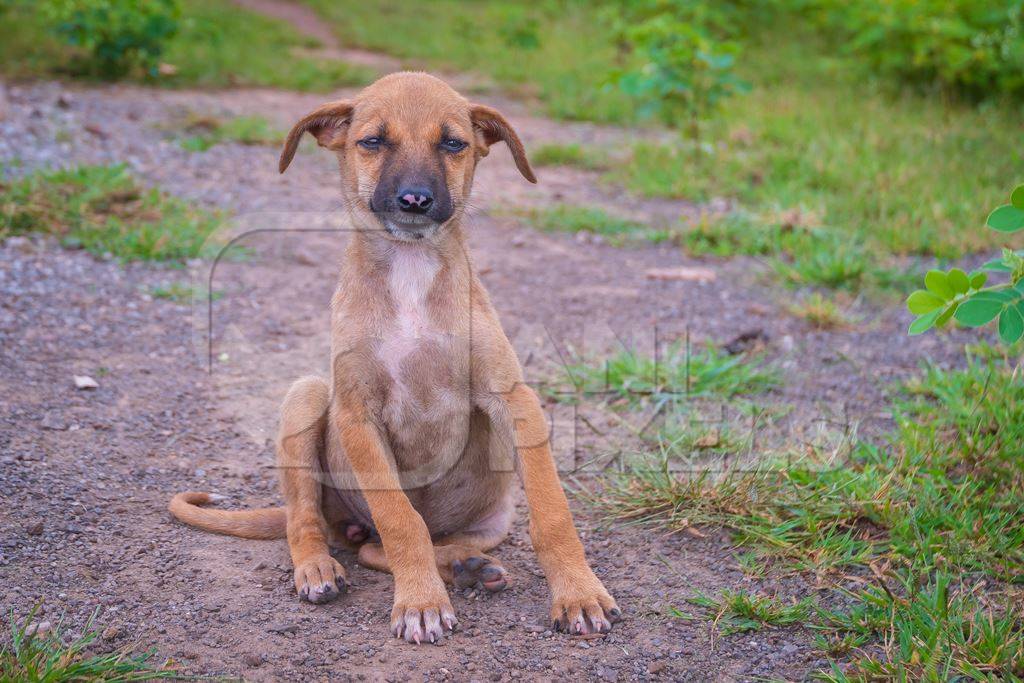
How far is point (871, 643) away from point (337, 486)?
1932 millimetres

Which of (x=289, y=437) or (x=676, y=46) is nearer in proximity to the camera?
(x=289, y=437)

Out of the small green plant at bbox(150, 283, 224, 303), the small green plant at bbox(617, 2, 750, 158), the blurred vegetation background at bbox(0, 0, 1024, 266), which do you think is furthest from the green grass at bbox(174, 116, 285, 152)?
the small green plant at bbox(617, 2, 750, 158)

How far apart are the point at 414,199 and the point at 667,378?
218cm

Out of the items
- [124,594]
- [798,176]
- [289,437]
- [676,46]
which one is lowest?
[124,594]

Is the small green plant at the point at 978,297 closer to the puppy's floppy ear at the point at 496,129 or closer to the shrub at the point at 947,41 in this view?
the puppy's floppy ear at the point at 496,129

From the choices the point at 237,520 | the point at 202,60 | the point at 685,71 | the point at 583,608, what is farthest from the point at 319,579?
the point at 202,60

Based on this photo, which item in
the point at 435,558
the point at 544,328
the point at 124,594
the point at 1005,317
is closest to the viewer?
the point at 1005,317

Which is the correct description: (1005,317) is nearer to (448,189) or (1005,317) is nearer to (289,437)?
(448,189)

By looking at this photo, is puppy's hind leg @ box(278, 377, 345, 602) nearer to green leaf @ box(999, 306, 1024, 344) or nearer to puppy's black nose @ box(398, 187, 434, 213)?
puppy's black nose @ box(398, 187, 434, 213)

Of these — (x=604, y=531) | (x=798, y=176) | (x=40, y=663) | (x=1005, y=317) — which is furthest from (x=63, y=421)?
(x=798, y=176)

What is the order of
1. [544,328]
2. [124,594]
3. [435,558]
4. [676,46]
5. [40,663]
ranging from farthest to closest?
[676,46]
[544,328]
[435,558]
[124,594]
[40,663]

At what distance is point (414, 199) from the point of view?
3559 millimetres

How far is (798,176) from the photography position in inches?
336

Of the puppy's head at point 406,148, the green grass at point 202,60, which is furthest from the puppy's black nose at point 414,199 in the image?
the green grass at point 202,60
